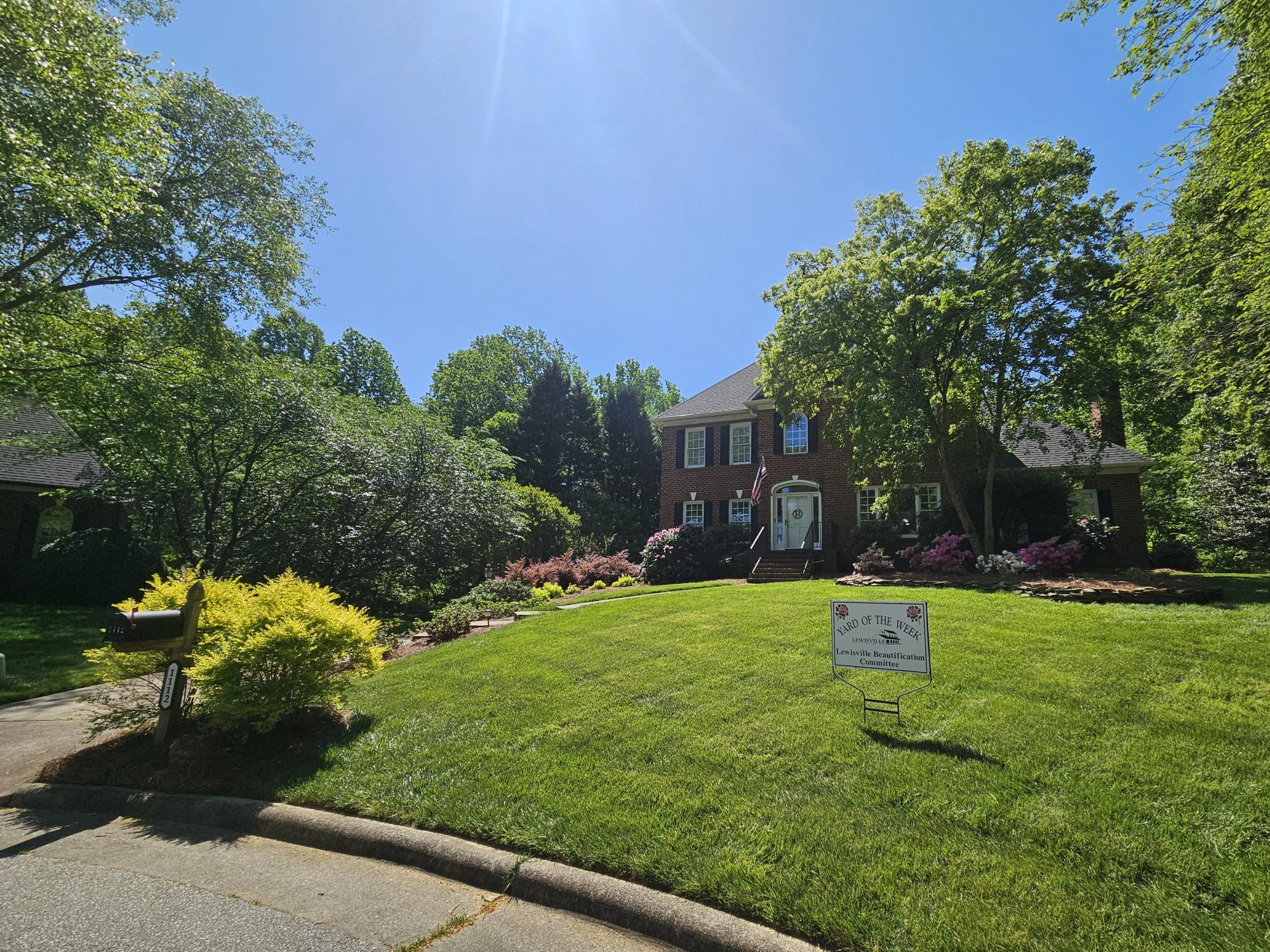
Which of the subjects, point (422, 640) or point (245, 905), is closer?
point (245, 905)

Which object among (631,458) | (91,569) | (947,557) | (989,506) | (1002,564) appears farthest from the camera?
(631,458)

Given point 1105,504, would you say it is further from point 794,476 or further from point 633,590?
point 633,590

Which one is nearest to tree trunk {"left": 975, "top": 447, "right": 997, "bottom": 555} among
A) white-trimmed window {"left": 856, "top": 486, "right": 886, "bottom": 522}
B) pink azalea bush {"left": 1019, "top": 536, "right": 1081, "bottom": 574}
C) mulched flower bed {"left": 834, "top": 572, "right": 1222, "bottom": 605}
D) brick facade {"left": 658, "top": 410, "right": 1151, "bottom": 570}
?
pink azalea bush {"left": 1019, "top": 536, "right": 1081, "bottom": 574}

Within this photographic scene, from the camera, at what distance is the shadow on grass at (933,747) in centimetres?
378

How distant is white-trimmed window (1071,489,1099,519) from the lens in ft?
55.0

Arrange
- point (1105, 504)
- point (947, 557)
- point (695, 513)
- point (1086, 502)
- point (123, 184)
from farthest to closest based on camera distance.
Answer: point (695, 513), point (1086, 502), point (1105, 504), point (947, 557), point (123, 184)

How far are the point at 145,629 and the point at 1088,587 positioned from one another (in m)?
12.5

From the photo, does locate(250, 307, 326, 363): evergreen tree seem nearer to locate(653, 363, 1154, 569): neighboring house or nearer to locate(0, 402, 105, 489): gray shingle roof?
locate(0, 402, 105, 489): gray shingle roof

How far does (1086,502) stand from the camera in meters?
17.0

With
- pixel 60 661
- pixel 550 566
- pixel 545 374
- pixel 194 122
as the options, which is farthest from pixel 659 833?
pixel 545 374

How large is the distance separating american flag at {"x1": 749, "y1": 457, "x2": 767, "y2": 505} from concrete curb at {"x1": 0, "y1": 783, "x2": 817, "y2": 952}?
53.3 ft

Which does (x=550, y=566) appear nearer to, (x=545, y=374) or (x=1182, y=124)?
(x=1182, y=124)

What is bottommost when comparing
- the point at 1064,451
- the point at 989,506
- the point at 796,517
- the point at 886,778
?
the point at 886,778

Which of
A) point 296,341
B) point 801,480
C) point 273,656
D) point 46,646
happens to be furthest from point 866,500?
point 296,341
